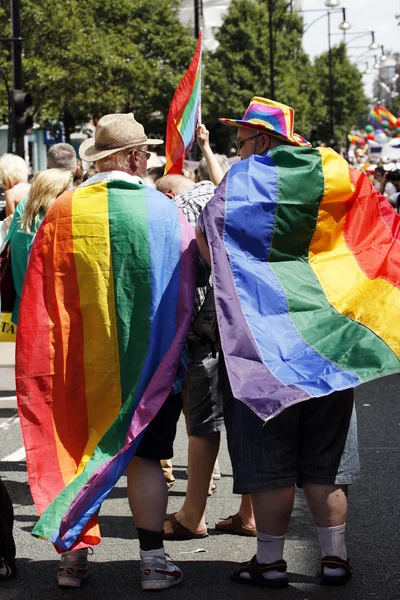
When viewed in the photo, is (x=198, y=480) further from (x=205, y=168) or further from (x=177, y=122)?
(x=177, y=122)

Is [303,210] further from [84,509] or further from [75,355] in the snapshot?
[84,509]

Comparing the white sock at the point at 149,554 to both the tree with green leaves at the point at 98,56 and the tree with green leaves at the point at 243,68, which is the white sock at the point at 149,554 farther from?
the tree with green leaves at the point at 243,68

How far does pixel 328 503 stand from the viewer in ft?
15.3

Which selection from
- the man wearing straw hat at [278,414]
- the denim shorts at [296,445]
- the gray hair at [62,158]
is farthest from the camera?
the gray hair at [62,158]

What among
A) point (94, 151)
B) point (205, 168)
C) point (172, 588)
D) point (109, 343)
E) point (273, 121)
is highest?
point (273, 121)

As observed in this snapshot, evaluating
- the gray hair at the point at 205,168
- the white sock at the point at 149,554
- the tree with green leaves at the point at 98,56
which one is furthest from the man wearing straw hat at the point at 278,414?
the tree with green leaves at the point at 98,56

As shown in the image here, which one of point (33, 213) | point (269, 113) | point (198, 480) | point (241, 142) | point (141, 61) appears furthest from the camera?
point (141, 61)

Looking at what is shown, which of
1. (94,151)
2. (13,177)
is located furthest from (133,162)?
(13,177)

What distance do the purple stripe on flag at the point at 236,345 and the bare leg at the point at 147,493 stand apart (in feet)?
1.92

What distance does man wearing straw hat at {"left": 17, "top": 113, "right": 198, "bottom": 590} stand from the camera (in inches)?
180

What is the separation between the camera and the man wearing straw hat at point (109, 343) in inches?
180

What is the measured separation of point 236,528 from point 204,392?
685 millimetres

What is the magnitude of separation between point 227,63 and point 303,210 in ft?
189

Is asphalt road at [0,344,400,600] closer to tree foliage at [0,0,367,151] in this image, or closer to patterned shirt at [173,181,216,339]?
patterned shirt at [173,181,216,339]
